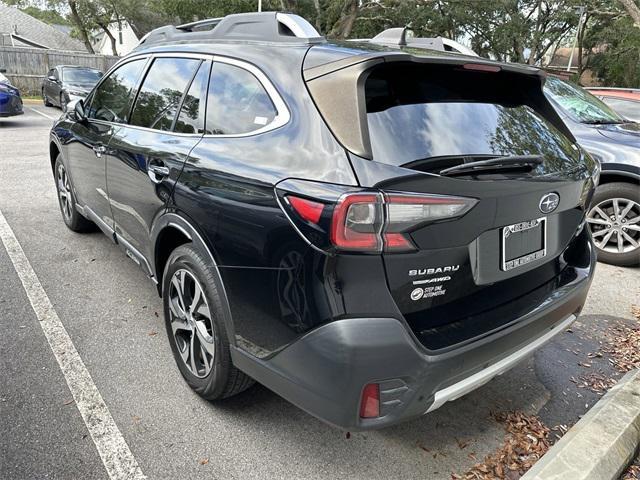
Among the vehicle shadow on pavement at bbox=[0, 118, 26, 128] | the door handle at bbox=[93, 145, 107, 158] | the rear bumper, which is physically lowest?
the vehicle shadow on pavement at bbox=[0, 118, 26, 128]

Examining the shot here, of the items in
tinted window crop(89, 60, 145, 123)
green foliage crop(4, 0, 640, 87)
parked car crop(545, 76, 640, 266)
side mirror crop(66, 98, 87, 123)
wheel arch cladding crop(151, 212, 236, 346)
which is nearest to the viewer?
wheel arch cladding crop(151, 212, 236, 346)

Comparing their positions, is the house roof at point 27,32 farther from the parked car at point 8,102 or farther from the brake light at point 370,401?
the brake light at point 370,401

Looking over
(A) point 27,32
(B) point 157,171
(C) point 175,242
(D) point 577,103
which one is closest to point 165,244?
(C) point 175,242

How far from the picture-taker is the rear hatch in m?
1.80

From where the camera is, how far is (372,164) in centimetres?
180

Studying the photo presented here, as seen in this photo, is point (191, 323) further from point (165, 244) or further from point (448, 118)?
point (448, 118)

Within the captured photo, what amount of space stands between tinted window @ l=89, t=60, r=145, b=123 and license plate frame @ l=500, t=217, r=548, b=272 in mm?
2655

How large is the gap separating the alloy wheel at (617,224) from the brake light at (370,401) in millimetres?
3927

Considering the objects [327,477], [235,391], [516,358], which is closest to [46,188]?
[235,391]

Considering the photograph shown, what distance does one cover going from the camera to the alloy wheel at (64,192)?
486cm

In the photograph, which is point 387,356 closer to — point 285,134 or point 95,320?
point 285,134

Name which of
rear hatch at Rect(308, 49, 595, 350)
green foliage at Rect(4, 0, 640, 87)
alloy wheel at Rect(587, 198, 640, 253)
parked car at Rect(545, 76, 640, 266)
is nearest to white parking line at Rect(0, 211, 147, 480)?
rear hatch at Rect(308, 49, 595, 350)

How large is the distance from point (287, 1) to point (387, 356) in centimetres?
2524

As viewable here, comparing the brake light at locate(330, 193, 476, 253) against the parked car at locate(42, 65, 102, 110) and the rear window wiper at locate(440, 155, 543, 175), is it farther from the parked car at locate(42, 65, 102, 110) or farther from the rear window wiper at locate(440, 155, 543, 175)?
the parked car at locate(42, 65, 102, 110)
